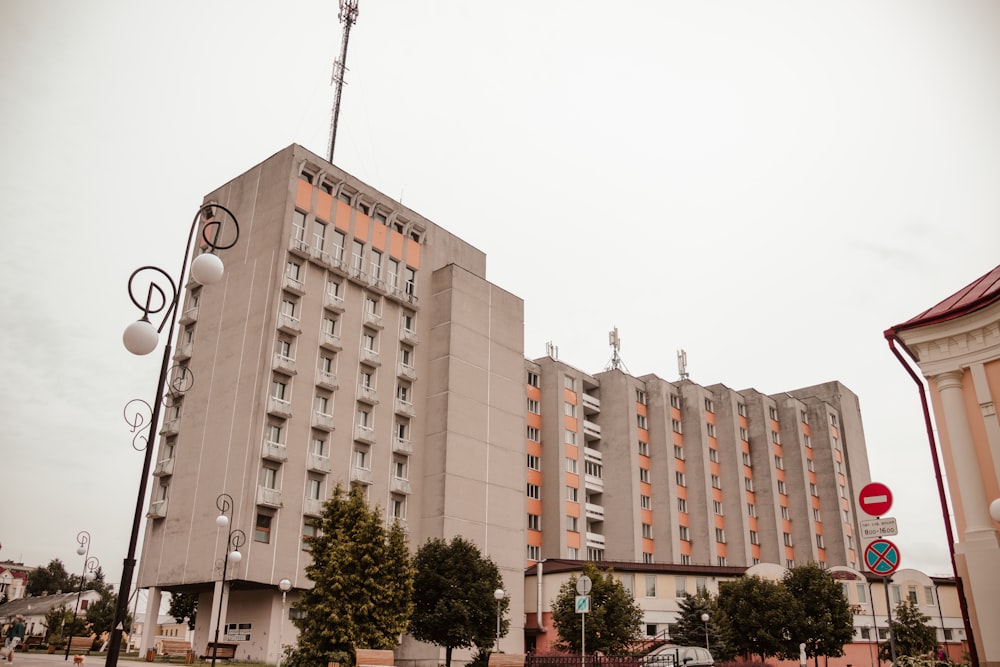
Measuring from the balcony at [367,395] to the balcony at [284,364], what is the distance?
5420 millimetres

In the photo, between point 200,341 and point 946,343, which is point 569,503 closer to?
point 200,341

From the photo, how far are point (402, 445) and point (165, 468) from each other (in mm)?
15642

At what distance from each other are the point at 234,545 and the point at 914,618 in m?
46.4

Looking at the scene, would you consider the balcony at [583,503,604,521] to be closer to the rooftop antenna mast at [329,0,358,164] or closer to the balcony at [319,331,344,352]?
the balcony at [319,331,344,352]

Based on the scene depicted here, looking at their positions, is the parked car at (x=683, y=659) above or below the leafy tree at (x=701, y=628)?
below

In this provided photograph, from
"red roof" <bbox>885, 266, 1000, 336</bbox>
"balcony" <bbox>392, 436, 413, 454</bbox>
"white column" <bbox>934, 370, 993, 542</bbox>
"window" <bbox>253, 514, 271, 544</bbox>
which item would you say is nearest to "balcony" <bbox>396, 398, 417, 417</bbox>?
"balcony" <bbox>392, 436, 413, 454</bbox>

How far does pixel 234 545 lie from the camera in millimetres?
42281

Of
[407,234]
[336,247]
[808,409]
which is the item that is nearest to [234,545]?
[336,247]

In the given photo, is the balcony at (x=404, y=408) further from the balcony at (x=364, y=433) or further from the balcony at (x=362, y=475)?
the balcony at (x=362, y=475)

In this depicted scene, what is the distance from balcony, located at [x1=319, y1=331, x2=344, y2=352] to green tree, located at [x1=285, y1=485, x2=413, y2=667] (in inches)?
659

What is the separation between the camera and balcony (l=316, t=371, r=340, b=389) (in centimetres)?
4959

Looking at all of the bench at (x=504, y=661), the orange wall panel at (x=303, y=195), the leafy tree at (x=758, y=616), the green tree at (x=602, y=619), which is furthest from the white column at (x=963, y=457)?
the orange wall panel at (x=303, y=195)

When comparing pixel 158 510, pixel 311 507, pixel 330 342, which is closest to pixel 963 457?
pixel 311 507

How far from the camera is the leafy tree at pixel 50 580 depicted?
11412 cm
